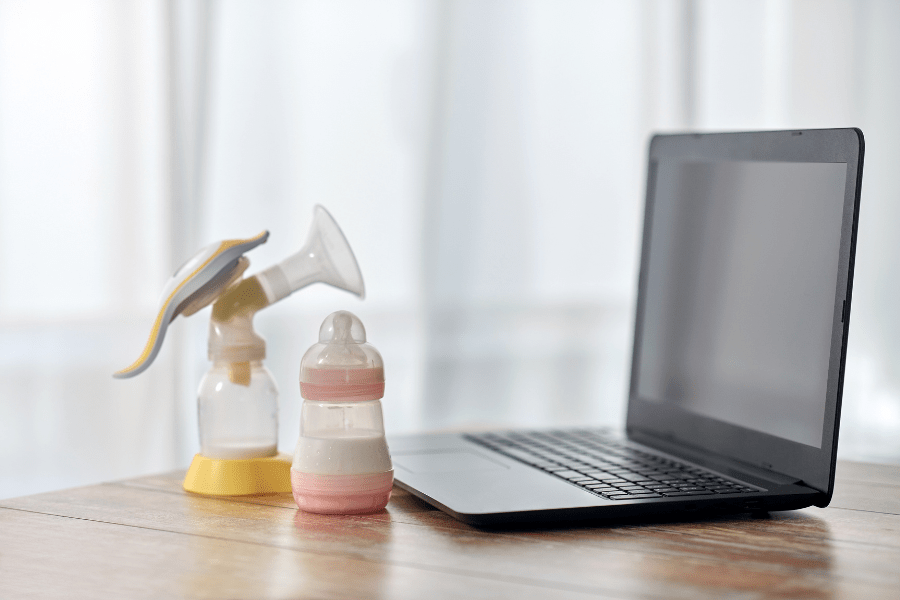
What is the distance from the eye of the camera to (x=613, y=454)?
3.29 ft

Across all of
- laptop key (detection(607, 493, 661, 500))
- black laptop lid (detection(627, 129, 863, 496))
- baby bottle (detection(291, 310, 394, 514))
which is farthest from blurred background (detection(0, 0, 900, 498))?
laptop key (detection(607, 493, 661, 500))

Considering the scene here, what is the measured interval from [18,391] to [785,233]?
1.58 metres

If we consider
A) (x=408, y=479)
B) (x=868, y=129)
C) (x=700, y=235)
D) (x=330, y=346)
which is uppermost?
(x=868, y=129)

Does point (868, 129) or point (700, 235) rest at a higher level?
point (868, 129)

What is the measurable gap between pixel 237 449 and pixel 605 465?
345 millimetres

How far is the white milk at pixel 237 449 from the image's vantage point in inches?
36.5

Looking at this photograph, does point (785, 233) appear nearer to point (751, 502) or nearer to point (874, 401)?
point (751, 502)

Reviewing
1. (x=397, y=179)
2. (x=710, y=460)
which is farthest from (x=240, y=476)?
(x=397, y=179)

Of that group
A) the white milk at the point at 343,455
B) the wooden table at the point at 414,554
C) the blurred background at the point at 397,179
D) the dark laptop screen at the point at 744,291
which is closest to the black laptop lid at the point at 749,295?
the dark laptop screen at the point at 744,291

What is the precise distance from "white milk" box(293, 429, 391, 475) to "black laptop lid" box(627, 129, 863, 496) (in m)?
0.35

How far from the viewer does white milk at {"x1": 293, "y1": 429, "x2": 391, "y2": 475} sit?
0.81 metres

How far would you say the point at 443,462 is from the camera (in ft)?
3.20

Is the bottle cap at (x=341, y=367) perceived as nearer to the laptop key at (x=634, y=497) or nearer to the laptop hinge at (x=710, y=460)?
the laptop key at (x=634, y=497)

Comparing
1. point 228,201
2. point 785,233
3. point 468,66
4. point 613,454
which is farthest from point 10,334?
point 785,233
